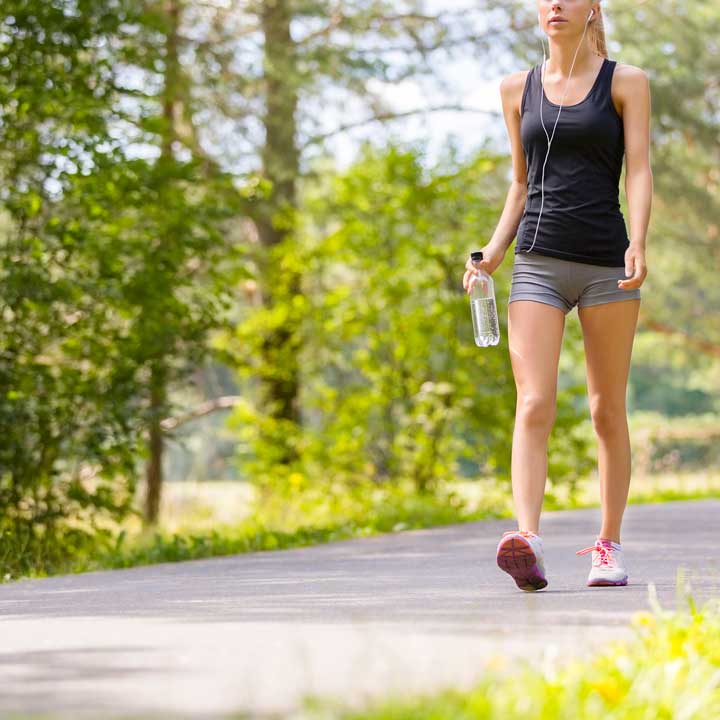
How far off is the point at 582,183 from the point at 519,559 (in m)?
1.49

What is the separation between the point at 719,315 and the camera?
29328mm

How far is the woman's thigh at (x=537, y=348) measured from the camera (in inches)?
205

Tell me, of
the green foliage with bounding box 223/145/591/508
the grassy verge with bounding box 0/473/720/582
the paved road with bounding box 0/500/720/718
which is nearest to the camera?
the paved road with bounding box 0/500/720/718

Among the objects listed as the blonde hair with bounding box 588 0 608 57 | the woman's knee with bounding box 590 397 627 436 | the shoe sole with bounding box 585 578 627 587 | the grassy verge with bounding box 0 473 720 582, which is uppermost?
the blonde hair with bounding box 588 0 608 57

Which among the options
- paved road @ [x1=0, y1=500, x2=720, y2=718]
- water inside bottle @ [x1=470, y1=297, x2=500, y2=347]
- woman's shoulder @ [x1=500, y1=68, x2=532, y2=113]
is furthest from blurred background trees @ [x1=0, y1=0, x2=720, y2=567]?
woman's shoulder @ [x1=500, y1=68, x2=532, y2=113]

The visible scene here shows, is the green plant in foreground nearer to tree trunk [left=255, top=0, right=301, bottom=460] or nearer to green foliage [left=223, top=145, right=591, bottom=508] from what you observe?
green foliage [left=223, top=145, right=591, bottom=508]

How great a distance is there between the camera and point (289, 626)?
4.06 metres

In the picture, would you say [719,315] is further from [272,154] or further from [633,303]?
[633,303]

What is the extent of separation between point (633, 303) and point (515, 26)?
38.4ft

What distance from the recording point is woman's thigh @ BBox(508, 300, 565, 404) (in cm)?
520

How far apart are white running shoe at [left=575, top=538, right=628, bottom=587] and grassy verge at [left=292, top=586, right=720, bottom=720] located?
4.72 ft

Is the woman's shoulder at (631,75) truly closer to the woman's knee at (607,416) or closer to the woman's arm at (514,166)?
the woman's arm at (514,166)

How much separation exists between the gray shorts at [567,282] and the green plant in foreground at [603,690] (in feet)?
5.93

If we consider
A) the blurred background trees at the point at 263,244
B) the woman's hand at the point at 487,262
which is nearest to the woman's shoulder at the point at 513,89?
the woman's hand at the point at 487,262
